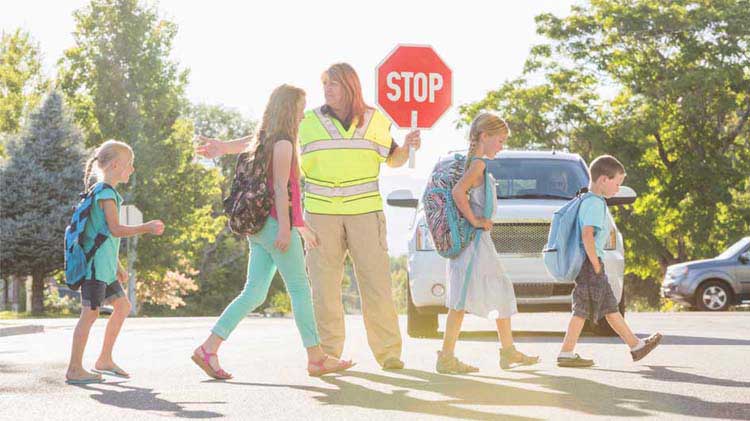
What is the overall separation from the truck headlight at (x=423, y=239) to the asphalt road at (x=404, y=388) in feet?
3.02

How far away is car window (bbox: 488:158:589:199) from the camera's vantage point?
13.1 m

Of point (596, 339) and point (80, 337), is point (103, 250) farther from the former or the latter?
point (596, 339)

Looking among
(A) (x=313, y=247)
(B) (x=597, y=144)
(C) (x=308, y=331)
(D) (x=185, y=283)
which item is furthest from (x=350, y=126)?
(D) (x=185, y=283)

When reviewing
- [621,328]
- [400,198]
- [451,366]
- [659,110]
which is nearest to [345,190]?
[451,366]

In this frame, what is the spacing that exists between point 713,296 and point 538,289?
49.1 feet

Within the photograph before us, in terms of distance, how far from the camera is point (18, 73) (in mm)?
57438

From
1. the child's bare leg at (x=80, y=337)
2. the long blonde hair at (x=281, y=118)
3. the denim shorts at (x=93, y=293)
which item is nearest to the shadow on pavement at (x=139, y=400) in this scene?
the child's bare leg at (x=80, y=337)

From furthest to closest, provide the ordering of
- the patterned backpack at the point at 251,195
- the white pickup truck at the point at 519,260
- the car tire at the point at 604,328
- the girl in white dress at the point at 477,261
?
the car tire at the point at 604,328, the white pickup truck at the point at 519,260, the girl in white dress at the point at 477,261, the patterned backpack at the point at 251,195

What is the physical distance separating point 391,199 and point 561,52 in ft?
100

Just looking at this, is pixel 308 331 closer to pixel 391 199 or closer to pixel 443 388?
pixel 443 388

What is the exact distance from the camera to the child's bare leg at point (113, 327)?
8922mm

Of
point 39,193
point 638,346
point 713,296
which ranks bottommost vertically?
point 713,296

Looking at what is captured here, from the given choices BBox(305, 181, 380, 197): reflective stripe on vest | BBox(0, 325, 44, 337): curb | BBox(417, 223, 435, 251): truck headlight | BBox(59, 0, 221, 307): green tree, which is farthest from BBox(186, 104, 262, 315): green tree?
BBox(305, 181, 380, 197): reflective stripe on vest

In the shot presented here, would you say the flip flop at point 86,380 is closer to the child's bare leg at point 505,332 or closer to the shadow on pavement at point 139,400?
the shadow on pavement at point 139,400
